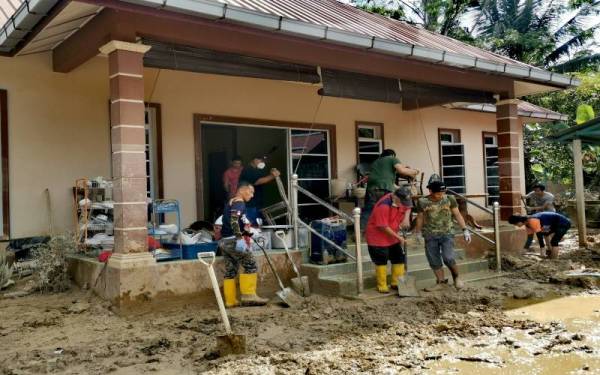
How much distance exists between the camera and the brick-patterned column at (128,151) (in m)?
6.05

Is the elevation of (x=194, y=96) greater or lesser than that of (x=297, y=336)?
greater

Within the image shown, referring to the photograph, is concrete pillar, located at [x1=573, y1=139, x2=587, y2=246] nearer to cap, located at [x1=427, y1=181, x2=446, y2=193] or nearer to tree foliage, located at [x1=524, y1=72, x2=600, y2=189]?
cap, located at [x1=427, y1=181, x2=446, y2=193]

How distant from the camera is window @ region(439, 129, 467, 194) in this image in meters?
13.2

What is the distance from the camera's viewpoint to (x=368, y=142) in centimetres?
1172

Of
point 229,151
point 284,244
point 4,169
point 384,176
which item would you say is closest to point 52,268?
point 4,169

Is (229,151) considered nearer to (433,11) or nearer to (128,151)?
(128,151)

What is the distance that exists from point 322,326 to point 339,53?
13.5ft

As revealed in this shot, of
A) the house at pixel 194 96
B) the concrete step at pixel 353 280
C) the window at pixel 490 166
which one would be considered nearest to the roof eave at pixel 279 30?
the house at pixel 194 96

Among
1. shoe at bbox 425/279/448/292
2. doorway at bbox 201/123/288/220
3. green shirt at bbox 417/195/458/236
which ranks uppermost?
doorway at bbox 201/123/288/220

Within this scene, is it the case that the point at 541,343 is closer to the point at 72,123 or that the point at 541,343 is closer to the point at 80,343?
the point at 80,343

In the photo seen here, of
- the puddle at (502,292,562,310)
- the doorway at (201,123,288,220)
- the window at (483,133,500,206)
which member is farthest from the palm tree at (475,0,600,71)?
the puddle at (502,292,562,310)

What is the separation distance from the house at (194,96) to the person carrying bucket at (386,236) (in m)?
2.11

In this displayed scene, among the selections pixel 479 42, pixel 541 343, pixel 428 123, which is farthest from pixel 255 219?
pixel 479 42

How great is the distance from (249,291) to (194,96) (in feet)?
12.8
